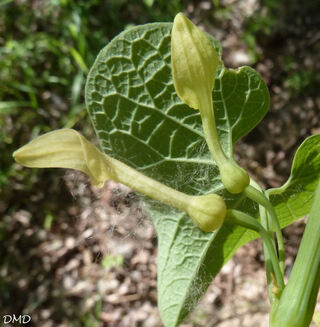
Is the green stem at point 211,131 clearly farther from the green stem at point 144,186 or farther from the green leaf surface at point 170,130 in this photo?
the green leaf surface at point 170,130

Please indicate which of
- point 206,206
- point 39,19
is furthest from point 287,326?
point 39,19

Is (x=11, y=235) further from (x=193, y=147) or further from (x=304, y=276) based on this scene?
(x=304, y=276)

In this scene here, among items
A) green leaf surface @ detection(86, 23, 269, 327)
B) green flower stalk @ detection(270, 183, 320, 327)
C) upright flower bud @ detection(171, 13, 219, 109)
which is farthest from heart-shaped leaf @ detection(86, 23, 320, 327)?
green flower stalk @ detection(270, 183, 320, 327)

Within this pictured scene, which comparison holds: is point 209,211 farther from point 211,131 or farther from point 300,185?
point 300,185

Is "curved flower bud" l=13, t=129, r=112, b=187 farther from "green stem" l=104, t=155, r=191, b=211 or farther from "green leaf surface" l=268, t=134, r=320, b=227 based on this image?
"green leaf surface" l=268, t=134, r=320, b=227

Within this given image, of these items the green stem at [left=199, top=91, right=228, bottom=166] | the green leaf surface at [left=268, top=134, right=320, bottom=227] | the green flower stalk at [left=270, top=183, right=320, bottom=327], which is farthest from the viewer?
the green leaf surface at [left=268, top=134, right=320, bottom=227]

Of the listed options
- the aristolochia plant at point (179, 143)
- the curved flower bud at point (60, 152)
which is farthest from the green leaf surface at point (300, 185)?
the curved flower bud at point (60, 152)

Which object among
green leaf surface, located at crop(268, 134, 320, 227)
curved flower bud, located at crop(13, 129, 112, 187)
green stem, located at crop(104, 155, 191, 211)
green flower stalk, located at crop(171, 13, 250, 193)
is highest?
green flower stalk, located at crop(171, 13, 250, 193)
